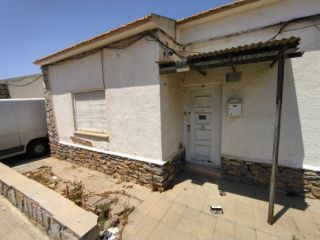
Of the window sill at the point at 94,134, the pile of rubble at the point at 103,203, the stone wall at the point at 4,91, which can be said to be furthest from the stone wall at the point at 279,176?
the stone wall at the point at 4,91

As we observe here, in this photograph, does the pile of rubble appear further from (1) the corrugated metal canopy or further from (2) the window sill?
(1) the corrugated metal canopy

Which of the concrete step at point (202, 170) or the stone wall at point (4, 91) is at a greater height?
the stone wall at point (4, 91)

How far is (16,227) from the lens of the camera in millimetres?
3074

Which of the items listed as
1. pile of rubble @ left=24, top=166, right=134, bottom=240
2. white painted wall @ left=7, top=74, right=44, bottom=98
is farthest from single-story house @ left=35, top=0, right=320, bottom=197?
white painted wall @ left=7, top=74, right=44, bottom=98

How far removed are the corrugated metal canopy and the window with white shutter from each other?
250 centimetres

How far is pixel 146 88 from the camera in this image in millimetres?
3953

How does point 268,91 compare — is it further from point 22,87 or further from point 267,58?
point 22,87

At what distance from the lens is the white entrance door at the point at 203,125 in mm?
4664

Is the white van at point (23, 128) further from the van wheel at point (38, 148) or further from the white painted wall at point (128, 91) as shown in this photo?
the white painted wall at point (128, 91)

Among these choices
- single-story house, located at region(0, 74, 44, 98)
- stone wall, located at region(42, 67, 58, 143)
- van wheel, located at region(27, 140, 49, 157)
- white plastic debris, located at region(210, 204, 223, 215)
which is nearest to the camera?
white plastic debris, located at region(210, 204, 223, 215)

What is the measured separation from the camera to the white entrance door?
4.66 meters

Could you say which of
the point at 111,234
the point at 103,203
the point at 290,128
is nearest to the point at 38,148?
the point at 103,203

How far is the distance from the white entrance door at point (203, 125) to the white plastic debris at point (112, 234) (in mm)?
2991

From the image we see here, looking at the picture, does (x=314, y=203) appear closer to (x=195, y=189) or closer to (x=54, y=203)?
(x=195, y=189)
